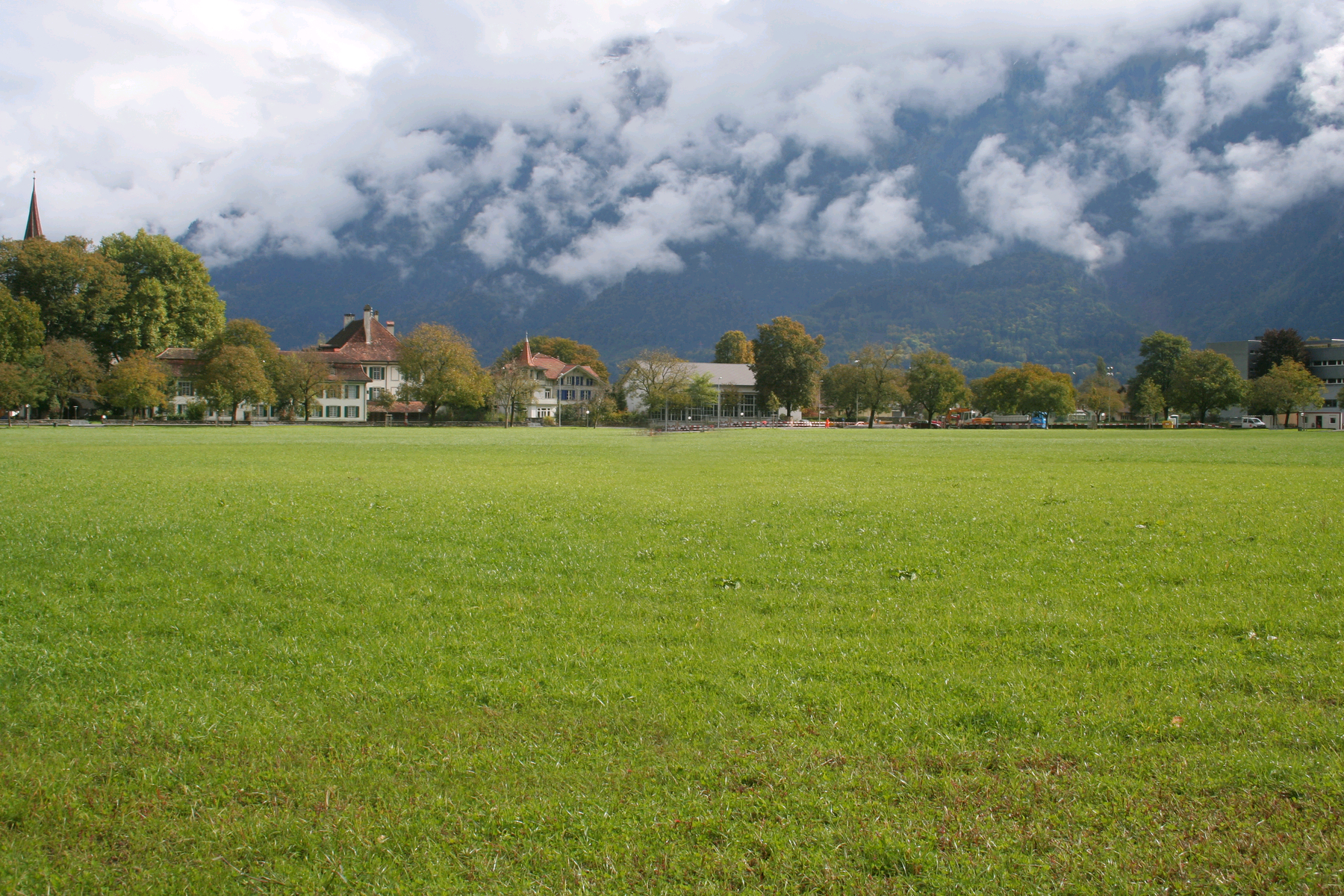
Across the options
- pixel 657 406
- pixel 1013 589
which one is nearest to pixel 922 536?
pixel 1013 589

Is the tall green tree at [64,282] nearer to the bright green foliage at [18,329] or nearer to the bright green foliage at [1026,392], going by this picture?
the bright green foliage at [18,329]

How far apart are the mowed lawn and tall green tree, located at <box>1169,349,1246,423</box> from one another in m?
125

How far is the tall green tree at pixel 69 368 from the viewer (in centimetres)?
8262

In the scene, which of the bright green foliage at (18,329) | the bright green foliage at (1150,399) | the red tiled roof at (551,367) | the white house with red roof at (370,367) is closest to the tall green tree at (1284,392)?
the bright green foliage at (1150,399)

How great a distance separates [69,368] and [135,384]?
24.5ft

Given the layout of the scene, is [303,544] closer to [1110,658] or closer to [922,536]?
[922,536]

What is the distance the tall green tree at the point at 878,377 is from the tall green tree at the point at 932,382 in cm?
1738

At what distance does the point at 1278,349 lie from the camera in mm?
150750

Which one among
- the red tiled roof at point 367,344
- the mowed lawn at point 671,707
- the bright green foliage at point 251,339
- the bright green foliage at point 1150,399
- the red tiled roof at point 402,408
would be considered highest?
the red tiled roof at point 367,344

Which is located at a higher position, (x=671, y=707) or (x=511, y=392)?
(x=511, y=392)

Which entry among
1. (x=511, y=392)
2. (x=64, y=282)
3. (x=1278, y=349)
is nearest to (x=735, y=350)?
(x=511, y=392)

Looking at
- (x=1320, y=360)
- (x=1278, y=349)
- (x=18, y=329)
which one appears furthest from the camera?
(x=1320, y=360)

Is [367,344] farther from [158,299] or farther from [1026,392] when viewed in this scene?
[1026,392]

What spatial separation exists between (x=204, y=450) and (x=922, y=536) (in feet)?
108
